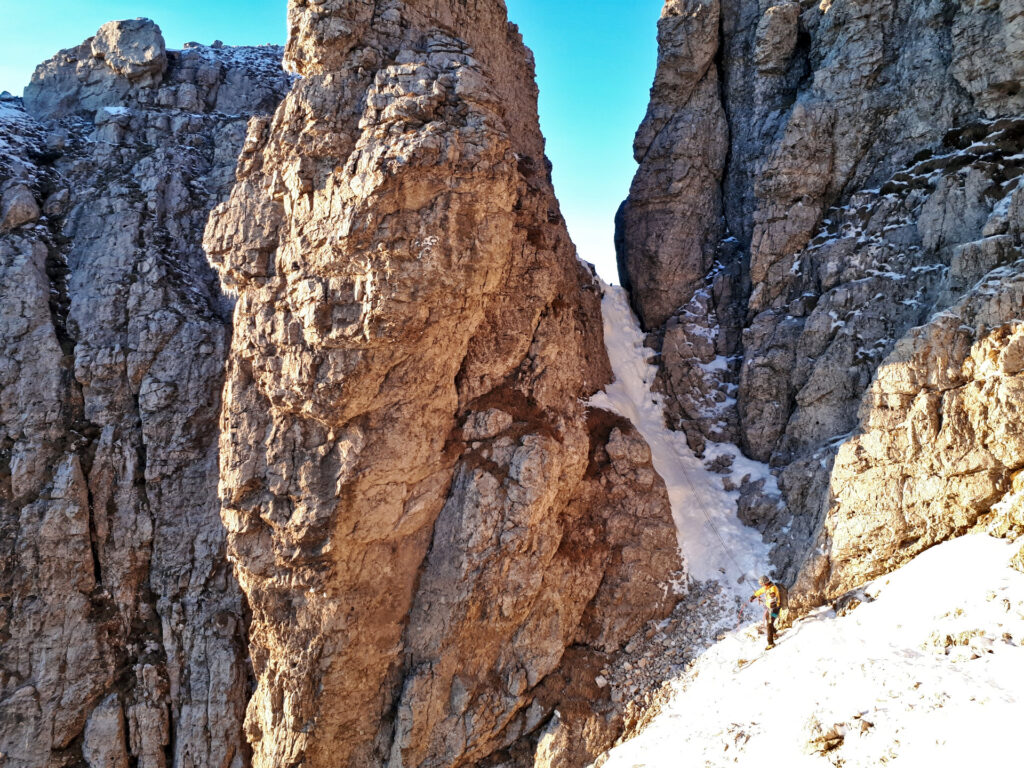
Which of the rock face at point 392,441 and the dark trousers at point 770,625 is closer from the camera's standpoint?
the dark trousers at point 770,625

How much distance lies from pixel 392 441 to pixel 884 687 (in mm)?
10930

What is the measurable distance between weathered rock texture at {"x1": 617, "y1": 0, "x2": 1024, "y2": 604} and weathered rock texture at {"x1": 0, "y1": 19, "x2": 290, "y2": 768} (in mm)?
15698

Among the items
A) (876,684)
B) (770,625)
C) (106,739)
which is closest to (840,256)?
(770,625)

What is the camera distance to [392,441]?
1446cm

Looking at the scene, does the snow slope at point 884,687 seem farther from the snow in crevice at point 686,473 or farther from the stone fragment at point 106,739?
the stone fragment at point 106,739

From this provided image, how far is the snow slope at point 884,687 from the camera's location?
356 inches

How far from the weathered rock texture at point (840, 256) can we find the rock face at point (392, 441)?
567 centimetres

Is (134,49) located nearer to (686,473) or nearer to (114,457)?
(114,457)

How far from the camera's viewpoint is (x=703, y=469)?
62.6 ft

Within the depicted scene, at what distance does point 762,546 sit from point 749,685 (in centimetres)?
497

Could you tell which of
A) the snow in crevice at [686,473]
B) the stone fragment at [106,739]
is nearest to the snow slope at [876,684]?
the snow in crevice at [686,473]

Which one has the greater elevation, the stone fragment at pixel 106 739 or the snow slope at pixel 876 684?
the snow slope at pixel 876 684

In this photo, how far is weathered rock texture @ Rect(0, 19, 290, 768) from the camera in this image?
16516 millimetres

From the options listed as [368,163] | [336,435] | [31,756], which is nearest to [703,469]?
[336,435]
